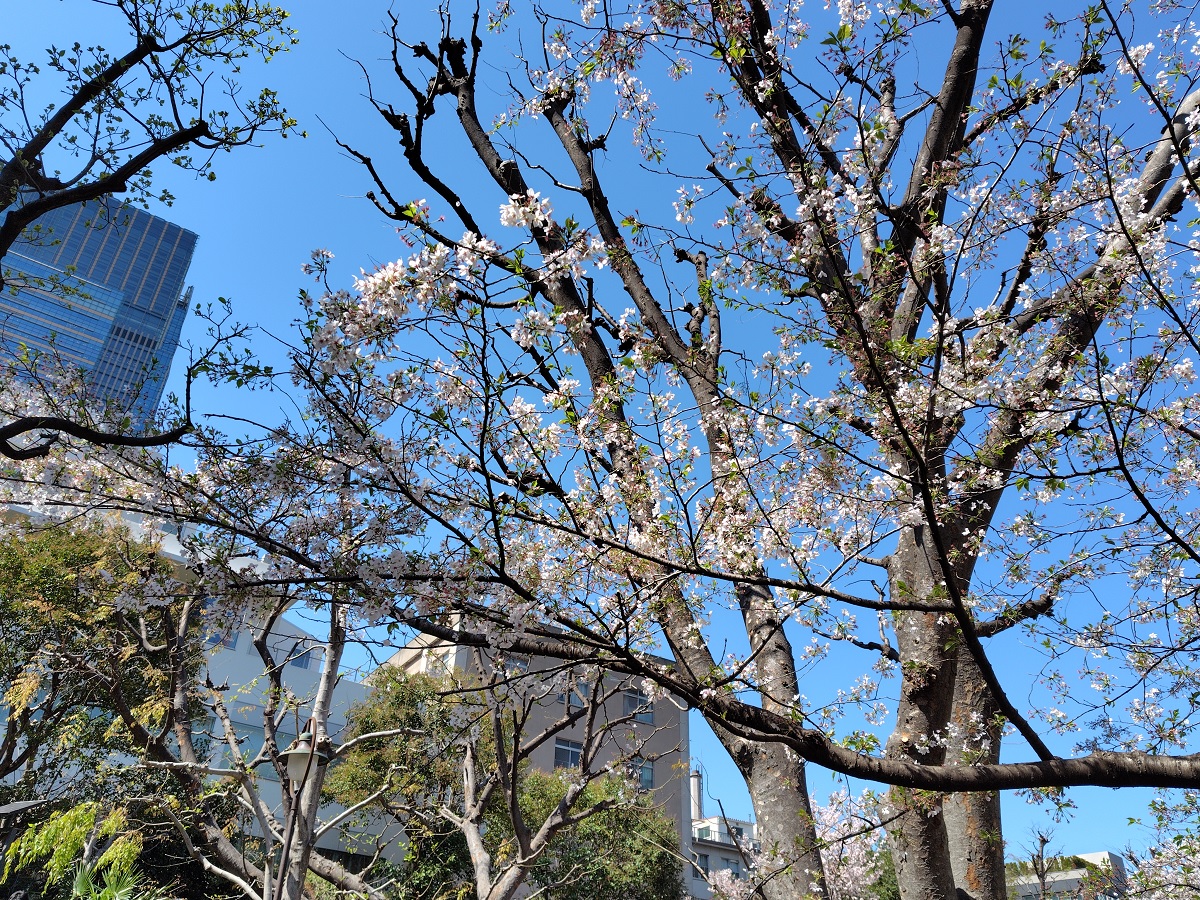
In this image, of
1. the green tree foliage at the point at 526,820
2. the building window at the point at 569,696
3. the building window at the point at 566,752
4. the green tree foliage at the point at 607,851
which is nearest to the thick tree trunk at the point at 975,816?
the building window at the point at 569,696

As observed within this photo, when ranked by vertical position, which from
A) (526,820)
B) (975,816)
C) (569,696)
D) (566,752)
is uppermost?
(566,752)

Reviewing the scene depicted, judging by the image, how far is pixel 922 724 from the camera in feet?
10.3

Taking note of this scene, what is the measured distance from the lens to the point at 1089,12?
260 cm

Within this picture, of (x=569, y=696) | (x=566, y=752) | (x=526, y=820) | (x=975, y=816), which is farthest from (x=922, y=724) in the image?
(x=566, y=752)

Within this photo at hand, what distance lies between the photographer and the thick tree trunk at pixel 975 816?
3221 millimetres

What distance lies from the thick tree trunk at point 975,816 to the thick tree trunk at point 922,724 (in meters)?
0.09

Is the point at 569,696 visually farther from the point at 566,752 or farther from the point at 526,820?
the point at 566,752

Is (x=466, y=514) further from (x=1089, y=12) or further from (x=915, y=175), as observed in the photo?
(x=1089, y=12)

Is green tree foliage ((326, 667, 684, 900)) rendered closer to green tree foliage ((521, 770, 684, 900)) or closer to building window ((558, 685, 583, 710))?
green tree foliage ((521, 770, 684, 900))

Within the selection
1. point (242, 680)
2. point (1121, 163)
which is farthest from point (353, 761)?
point (1121, 163)

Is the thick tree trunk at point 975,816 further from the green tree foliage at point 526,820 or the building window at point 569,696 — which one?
the green tree foliage at point 526,820

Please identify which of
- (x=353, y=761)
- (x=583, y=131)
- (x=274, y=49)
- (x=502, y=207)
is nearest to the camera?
(x=502, y=207)

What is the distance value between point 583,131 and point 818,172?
1848 millimetres

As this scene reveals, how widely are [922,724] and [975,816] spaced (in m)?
0.60
